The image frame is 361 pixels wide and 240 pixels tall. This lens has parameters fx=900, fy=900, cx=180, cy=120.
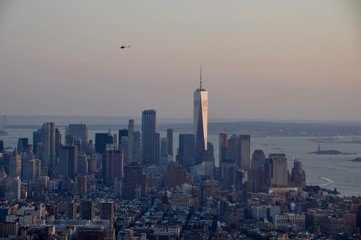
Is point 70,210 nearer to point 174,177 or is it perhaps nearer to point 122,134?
point 174,177

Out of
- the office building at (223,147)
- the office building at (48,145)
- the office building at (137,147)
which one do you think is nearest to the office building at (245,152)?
the office building at (223,147)

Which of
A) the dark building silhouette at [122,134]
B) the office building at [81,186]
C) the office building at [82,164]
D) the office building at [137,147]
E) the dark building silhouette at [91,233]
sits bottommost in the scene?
the dark building silhouette at [91,233]

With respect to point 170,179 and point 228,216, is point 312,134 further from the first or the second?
point 228,216

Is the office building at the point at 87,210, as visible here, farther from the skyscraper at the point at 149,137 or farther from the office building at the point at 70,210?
the skyscraper at the point at 149,137

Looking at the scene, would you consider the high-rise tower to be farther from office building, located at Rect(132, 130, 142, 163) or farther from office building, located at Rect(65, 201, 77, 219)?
office building, located at Rect(65, 201, 77, 219)

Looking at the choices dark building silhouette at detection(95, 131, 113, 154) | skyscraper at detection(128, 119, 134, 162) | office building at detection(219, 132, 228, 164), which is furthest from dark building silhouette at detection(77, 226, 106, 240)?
dark building silhouette at detection(95, 131, 113, 154)

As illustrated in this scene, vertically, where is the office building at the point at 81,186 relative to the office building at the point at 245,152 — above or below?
below
